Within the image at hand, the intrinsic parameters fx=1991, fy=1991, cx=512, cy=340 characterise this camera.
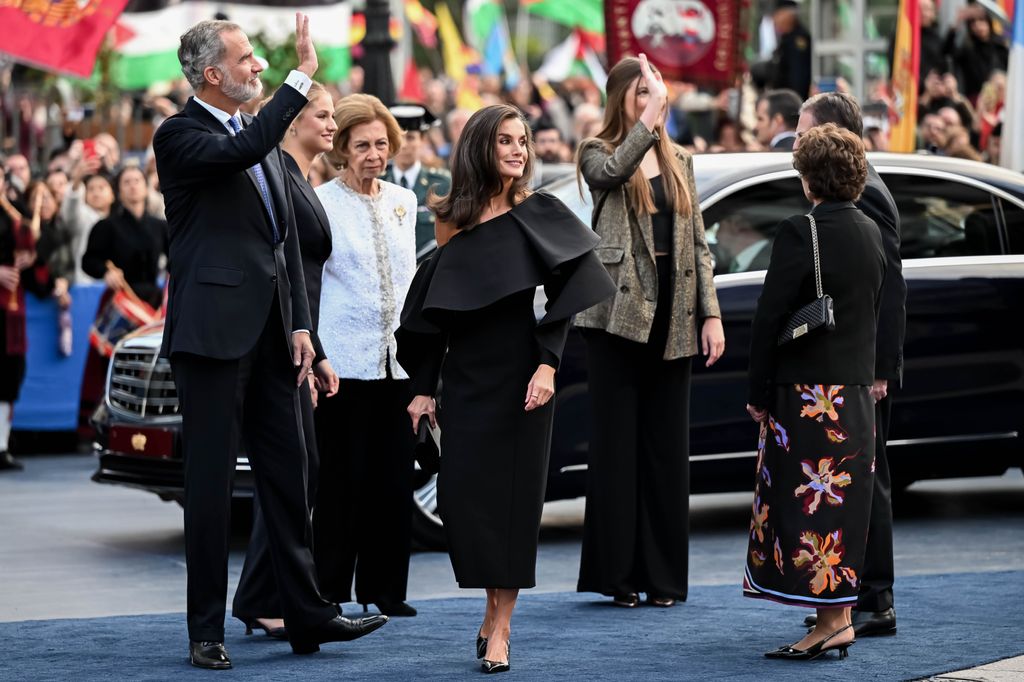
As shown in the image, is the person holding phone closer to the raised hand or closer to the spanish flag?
the raised hand

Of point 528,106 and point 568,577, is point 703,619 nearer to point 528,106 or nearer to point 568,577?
point 568,577

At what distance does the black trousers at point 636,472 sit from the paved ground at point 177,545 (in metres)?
0.54

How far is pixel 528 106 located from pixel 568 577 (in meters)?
14.6

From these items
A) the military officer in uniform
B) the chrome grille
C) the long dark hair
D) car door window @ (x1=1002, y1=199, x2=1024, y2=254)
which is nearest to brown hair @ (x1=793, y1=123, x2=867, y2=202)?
the long dark hair

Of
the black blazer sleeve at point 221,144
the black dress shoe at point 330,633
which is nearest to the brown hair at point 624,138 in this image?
the black blazer sleeve at point 221,144

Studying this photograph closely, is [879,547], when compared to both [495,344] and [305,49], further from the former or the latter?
[305,49]

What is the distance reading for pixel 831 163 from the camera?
6.55 m

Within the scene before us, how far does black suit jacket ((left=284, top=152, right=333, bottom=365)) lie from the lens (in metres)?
7.21

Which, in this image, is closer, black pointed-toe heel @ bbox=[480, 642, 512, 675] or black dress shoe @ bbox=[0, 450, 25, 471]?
black pointed-toe heel @ bbox=[480, 642, 512, 675]

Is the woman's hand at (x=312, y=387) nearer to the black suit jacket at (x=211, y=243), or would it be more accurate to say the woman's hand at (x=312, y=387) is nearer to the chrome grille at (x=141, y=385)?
the black suit jacket at (x=211, y=243)

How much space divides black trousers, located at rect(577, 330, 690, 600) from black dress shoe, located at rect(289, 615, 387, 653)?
118cm

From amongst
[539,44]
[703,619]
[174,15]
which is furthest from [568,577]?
[539,44]

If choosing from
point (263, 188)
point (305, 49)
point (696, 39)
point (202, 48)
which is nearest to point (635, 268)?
point (263, 188)

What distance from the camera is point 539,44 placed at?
7250cm
